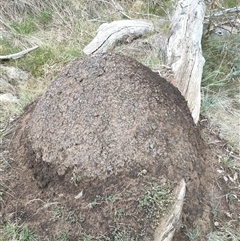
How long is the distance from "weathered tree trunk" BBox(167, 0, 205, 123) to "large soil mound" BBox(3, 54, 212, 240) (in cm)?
63

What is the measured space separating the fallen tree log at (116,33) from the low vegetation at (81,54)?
21cm

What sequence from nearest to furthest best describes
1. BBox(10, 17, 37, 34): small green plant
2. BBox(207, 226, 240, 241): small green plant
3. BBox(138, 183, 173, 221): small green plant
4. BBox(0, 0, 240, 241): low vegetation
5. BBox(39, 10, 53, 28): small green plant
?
BBox(138, 183, 173, 221): small green plant < BBox(0, 0, 240, 241): low vegetation < BBox(207, 226, 240, 241): small green plant < BBox(10, 17, 37, 34): small green plant < BBox(39, 10, 53, 28): small green plant

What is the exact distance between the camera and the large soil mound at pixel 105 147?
2.89 meters

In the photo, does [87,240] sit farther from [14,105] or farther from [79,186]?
[14,105]

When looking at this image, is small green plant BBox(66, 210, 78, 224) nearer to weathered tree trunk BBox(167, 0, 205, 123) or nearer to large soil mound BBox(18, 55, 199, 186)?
large soil mound BBox(18, 55, 199, 186)

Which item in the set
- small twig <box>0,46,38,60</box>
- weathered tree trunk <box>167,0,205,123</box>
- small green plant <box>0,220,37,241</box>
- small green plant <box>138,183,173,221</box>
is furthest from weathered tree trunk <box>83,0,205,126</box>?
small green plant <box>0,220,37,241</box>

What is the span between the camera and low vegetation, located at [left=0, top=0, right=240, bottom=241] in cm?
Result: 290

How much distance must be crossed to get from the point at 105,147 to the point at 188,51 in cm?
188

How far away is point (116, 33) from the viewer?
5.34 metres

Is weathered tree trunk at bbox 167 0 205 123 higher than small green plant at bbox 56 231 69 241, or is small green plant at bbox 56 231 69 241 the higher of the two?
small green plant at bbox 56 231 69 241

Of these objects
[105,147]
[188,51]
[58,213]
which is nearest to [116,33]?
[188,51]

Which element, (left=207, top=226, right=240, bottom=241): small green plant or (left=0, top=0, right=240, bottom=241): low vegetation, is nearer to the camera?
(left=0, top=0, right=240, bottom=241): low vegetation

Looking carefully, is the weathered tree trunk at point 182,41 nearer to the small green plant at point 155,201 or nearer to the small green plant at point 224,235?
the small green plant at point 224,235

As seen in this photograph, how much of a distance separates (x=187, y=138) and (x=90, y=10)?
3575mm
